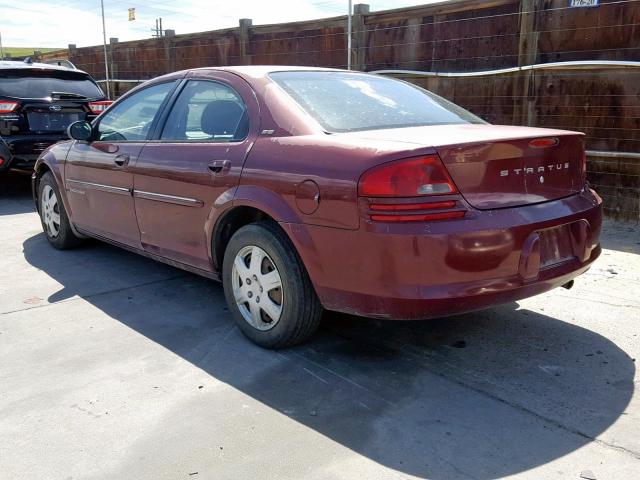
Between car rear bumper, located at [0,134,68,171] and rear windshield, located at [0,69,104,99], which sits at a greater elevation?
rear windshield, located at [0,69,104,99]

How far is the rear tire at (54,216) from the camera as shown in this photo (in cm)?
569

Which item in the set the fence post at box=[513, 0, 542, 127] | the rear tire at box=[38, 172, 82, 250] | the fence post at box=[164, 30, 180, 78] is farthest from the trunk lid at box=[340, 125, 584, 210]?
the fence post at box=[164, 30, 180, 78]

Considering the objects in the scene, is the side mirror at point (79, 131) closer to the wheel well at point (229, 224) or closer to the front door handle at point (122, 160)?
the front door handle at point (122, 160)

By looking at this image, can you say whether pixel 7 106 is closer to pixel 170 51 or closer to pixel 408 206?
pixel 170 51

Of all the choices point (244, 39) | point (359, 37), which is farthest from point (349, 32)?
point (244, 39)

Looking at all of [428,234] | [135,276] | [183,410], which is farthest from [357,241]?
[135,276]

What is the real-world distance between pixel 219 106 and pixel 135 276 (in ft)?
5.94

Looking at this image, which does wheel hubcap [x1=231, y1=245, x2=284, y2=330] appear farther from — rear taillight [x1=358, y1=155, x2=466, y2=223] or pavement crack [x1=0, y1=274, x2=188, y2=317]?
pavement crack [x1=0, y1=274, x2=188, y2=317]

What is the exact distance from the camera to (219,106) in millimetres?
3986

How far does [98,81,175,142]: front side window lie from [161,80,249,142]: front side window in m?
0.25

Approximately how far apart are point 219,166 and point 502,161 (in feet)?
5.34

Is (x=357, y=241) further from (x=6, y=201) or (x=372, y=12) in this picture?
(x=6, y=201)

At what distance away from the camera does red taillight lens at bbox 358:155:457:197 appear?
2846mm

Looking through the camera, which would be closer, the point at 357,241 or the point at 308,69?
the point at 357,241
